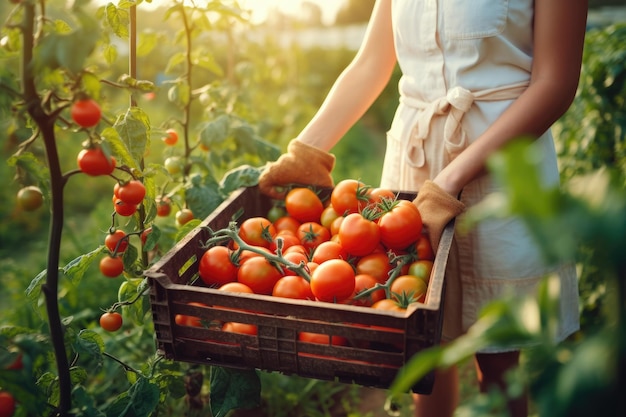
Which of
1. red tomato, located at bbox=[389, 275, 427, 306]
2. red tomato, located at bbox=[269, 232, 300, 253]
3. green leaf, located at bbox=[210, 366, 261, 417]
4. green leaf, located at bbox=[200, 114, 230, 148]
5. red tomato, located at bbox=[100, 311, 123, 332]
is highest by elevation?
green leaf, located at bbox=[200, 114, 230, 148]

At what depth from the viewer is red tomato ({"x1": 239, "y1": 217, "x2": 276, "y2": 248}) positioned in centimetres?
154

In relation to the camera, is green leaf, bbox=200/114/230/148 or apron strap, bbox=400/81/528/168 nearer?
apron strap, bbox=400/81/528/168

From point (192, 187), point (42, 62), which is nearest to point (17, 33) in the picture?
point (42, 62)

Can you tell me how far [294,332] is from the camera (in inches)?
47.1

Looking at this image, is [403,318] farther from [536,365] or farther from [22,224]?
[22,224]

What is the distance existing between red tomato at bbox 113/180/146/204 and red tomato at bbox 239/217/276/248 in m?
0.32

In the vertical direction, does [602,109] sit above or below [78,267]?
above

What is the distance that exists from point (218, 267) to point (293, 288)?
0.72ft

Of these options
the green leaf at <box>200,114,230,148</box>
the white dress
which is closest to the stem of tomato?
the white dress

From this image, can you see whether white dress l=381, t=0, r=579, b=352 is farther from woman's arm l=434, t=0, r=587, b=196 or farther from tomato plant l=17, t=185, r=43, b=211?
tomato plant l=17, t=185, r=43, b=211

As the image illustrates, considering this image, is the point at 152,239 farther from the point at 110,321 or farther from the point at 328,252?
the point at 328,252

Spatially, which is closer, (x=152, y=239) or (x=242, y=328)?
(x=242, y=328)

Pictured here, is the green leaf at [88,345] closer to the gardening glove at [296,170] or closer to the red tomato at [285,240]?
the red tomato at [285,240]

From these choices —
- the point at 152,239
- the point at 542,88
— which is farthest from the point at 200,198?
the point at 542,88
